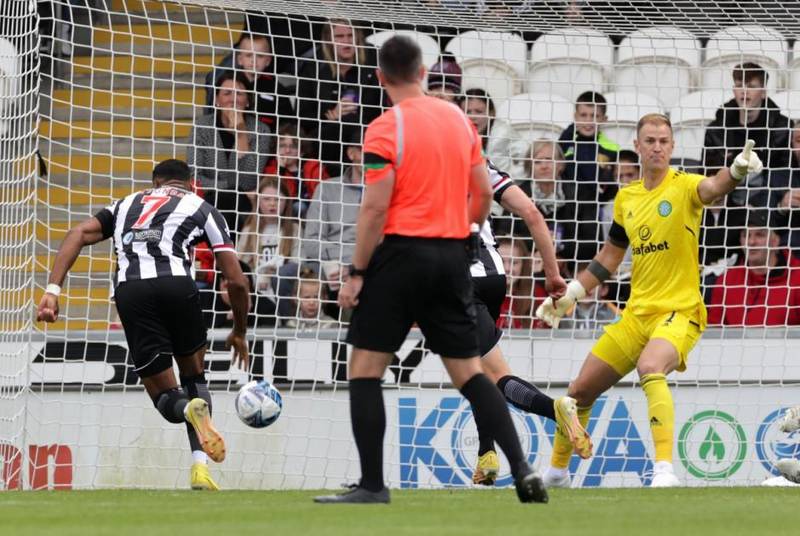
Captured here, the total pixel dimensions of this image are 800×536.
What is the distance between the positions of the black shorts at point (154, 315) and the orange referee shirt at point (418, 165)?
9.31ft

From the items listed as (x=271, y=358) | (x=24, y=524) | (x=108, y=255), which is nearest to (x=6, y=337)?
(x=271, y=358)

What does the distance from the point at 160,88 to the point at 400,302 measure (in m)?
7.75

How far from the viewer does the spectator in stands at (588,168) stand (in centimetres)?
1219

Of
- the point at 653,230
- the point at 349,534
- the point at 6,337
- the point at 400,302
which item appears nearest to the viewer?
the point at 349,534

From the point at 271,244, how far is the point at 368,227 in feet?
20.0

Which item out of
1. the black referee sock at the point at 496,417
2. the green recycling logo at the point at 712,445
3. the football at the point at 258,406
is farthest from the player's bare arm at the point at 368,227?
the green recycling logo at the point at 712,445

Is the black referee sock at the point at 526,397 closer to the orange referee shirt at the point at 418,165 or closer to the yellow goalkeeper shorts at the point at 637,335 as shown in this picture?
the yellow goalkeeper shorts at the point at 637,335

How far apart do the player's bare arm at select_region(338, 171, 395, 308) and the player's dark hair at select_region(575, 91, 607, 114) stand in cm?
639

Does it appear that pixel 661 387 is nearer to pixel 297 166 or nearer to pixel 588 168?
pixel 588 168

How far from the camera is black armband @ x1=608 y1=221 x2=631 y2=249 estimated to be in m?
9.27

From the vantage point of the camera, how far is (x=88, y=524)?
5.86m

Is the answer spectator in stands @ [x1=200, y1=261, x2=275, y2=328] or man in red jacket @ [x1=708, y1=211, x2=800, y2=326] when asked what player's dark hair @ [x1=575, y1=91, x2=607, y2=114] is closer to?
man in red jacket @ [x1=708, y1=211, x2=800, y2=326]

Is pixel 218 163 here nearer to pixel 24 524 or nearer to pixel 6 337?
pixel 6 337

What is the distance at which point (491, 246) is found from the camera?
8.98m
